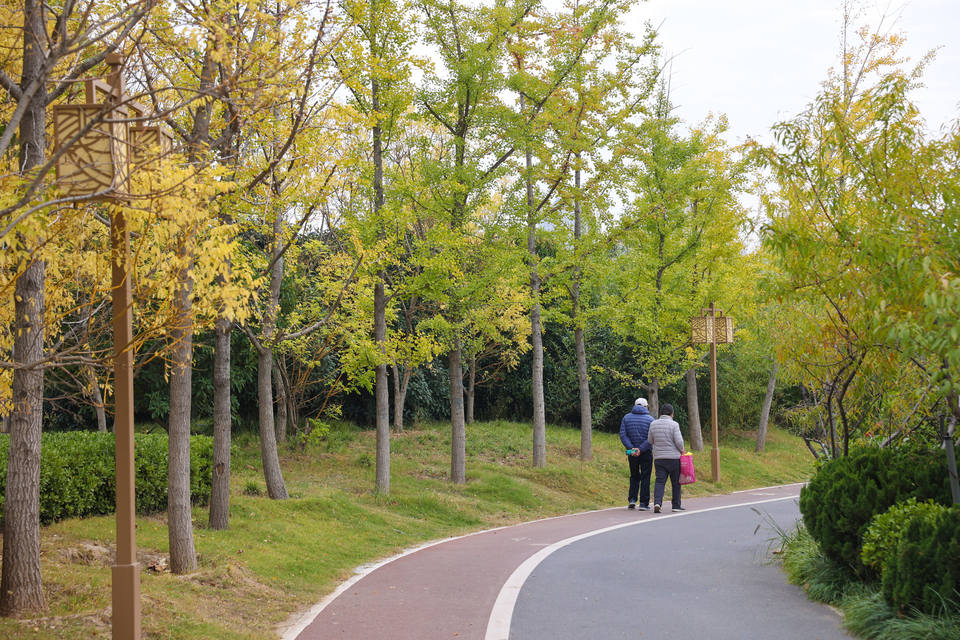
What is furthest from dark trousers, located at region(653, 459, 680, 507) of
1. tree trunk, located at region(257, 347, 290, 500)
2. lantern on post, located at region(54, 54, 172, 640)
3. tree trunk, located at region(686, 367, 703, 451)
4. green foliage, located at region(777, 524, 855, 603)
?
tree trunk, located at region(686, 367, 703, 451)

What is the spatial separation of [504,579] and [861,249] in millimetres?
4943

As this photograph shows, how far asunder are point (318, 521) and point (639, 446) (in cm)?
615

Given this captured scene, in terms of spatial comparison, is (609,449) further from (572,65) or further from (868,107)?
(868,107)

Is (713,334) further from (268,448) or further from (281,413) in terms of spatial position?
(268,448)

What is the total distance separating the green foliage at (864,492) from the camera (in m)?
6.75

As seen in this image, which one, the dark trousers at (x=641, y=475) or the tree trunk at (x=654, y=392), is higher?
the tree trunk at (x=654, y=392)

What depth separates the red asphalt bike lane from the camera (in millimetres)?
6320

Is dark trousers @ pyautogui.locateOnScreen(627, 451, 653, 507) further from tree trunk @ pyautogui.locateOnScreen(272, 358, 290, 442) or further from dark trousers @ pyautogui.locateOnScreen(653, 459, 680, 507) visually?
tree trunk @ pyautogui.locateOnScreen(272, 358, 290, 442)

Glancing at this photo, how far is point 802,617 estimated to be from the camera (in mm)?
6375

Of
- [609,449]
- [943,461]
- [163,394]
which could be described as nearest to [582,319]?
[609,449]

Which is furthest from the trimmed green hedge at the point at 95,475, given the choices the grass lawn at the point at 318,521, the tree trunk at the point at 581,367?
the tree trunk at the point at 581,367

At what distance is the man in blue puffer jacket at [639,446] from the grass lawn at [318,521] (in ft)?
4.94

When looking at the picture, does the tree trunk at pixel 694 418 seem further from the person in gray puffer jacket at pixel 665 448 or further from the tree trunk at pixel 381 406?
the tree trunk at pixel 381 406

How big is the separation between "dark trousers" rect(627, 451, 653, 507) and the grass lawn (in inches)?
55.1
